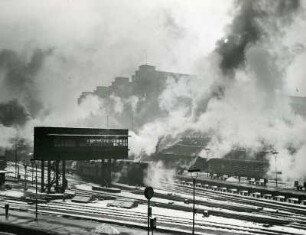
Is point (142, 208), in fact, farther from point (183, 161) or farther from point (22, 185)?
point (183, 161)

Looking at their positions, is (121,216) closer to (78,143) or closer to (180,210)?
(180,210)

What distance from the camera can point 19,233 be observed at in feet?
81.9

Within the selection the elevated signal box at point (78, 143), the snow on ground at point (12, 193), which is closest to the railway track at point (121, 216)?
the snow on ground at point (12, 193)

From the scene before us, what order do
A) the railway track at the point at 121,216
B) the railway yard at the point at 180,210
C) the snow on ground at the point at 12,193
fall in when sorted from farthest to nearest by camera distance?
the snow on ground at the point at 12,193, the railway yard at the point at 180,210, the railway track at the point at 121,216

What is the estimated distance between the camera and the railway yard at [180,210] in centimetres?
2778

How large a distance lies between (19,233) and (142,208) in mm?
13335

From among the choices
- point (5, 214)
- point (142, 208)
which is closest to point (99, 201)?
point (142, 208)

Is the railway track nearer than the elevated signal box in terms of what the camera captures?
Yes

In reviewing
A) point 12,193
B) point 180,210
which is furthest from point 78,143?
point 180,210

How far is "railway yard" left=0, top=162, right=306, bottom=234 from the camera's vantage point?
1094 inches

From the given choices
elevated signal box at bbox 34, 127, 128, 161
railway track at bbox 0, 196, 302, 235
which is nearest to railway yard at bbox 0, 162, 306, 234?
railway track at bbox 0, 196, 302, 235

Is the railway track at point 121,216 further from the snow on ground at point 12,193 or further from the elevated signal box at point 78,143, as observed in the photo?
the elevated signal box at point 78,143

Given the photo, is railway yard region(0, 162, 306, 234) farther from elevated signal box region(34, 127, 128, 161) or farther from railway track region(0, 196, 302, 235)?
elevated signal box region(34, 127, 128, 161)

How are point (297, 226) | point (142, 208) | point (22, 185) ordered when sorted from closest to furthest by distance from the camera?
point (297, 226), point (142, 208), point (22, 185)
